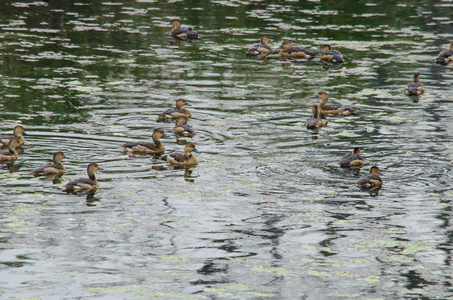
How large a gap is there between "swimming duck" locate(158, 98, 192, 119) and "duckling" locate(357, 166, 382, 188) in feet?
19.1

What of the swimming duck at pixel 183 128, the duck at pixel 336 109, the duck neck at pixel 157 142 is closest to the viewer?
the duck neck at pixel 157 142

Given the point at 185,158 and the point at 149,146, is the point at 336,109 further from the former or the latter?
the point at 149,146

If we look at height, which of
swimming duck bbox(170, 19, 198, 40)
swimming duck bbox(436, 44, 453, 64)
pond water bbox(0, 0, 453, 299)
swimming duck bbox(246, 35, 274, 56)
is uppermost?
swimming duck bbox(170, 19, 198, 40)

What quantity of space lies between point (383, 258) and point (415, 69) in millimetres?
15038

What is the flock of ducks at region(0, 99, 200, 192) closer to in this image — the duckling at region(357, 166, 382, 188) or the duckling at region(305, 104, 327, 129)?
the duckling at region(305, 104, 327, 129)

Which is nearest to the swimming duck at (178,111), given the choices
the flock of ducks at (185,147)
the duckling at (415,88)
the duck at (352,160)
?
the flock of ducks at (185,147)

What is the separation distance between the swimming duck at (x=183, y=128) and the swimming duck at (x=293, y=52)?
28.9 ft

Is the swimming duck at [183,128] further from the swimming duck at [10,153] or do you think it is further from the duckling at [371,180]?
the duckling at [371,180]

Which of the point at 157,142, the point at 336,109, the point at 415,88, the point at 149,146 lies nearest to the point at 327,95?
the point at 336,109

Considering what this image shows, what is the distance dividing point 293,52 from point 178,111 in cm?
848

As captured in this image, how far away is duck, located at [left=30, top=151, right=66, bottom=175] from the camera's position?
44.8 ft

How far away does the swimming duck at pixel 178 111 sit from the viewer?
17.8 metres

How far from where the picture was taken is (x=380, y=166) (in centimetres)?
1477

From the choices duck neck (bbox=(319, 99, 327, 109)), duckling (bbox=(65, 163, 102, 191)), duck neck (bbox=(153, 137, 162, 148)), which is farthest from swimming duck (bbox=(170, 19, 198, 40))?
duckling (bbox=(65, 163, 102, 191))
